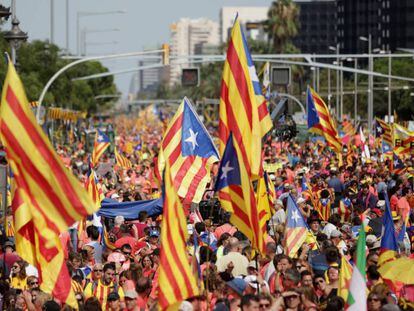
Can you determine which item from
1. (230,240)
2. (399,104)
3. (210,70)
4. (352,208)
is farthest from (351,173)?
(210,70)

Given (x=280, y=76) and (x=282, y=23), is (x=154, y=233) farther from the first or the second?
(x=282, y=23)

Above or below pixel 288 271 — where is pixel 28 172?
above

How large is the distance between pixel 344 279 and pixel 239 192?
1.19 metres

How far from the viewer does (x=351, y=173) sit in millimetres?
29188

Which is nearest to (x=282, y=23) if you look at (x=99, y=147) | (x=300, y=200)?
(x=99, y=147)

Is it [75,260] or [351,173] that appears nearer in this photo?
[75,260]

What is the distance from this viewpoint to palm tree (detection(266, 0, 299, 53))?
102062 mm

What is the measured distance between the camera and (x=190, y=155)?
1814cm

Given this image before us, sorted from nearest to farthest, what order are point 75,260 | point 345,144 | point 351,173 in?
point 75,260 < point 351,173 < point 345,144

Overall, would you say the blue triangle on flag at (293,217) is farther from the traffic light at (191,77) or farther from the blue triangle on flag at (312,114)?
the traffic light at (191,77)

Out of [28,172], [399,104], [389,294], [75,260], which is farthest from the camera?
[399,104]

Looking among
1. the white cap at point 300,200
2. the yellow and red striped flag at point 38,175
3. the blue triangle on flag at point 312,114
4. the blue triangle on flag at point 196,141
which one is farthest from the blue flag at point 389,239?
the blue triangle on flag at point 312,114

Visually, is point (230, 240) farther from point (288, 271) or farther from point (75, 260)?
point (288, 271)

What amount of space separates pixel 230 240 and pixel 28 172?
4847 millimetres
